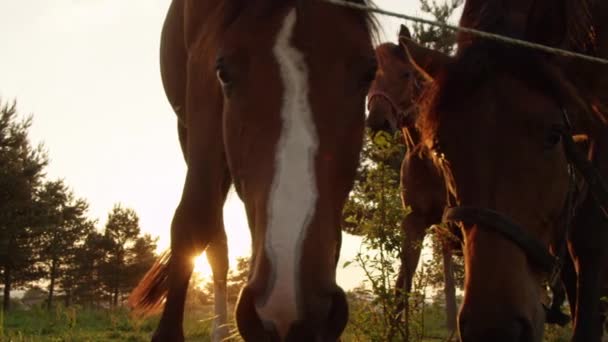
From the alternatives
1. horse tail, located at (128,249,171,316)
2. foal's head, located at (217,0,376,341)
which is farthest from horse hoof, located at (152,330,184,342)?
horse tail, located at (128,249,171,316)

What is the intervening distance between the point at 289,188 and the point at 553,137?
1.70m

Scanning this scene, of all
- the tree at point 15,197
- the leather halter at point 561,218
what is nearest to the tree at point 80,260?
the tree at point 15,197

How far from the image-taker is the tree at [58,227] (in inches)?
1102

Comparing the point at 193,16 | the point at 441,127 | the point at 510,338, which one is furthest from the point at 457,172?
the point at 193,16

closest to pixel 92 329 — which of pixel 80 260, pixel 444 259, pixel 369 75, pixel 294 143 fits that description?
pixel 444 259

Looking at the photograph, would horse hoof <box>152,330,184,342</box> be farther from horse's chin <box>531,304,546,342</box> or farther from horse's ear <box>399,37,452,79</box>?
horse's ear <box>399,37,452,79</box>

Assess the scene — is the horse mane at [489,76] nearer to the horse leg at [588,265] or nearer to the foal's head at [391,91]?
the horse leg at [588,265]

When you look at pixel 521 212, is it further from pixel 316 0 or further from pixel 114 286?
pixel 114 286

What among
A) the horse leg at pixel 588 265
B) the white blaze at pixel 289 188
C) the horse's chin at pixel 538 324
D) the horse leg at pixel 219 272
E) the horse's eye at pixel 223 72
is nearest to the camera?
the white blaze at pixel 289 188

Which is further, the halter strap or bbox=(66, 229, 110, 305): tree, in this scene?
bbox=(66, 229, 110, 305): tree

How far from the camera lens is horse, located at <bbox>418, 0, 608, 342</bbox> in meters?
2.41

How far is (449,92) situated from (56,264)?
35.1 meters

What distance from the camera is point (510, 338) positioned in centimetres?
226

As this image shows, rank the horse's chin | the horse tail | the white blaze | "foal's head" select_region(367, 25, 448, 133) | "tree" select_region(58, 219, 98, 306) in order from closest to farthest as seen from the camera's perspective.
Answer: the white blaze → the horse's chin → the horse tail → "foal's head" select_region(367, 25, 448, 133) → "tree" select_region(58, 219, 98, 306)
